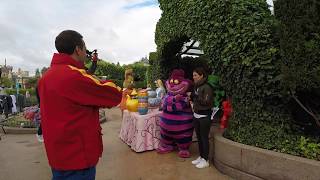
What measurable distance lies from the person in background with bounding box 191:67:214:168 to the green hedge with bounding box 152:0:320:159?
37 cm

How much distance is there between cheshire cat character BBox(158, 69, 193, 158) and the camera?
21.4 ft

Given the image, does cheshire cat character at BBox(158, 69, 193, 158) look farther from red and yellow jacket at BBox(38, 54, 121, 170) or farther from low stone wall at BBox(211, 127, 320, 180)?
red and yellow jacket at BBox(38, 54, 121, 170)

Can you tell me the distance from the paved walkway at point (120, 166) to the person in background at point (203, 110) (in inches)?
8.0

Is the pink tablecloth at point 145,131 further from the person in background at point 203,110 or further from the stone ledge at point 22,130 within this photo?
the stone ledge at point 22,130

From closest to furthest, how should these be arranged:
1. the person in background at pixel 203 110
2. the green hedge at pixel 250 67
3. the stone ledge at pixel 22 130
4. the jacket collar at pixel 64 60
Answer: the jacket collar at pixel 64 60 → the green hedge at pixel 250 67 → the person in background at pixel 203 110 → the stone ledge at pixel 22 130

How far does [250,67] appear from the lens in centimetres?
542

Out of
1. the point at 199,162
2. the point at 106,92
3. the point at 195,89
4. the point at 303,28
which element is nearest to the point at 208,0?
the point at 195,89

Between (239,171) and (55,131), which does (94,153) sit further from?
(239,171)

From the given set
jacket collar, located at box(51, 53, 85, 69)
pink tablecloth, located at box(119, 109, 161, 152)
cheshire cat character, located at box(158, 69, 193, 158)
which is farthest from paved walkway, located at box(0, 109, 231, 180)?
jacket collar, located at box(51, 53, 85, 69)

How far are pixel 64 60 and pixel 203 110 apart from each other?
358 centimetres

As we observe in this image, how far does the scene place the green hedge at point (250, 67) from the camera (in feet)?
16.9

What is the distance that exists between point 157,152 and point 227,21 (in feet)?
9.47

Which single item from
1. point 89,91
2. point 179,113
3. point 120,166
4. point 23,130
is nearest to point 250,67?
point 179,113

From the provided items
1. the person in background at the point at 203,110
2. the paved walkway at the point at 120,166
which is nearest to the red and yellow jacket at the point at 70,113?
the paved walkway at the point at 120,166
